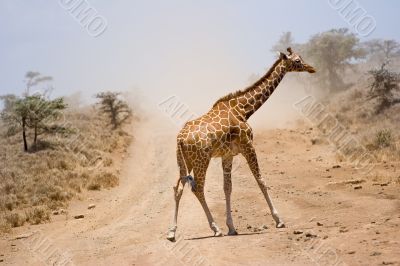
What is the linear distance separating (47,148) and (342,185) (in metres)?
14.5

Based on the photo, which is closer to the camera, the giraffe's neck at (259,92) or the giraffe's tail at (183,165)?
the giraffe's tail at (183,165)

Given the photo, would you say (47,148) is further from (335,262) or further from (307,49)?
(307,49)

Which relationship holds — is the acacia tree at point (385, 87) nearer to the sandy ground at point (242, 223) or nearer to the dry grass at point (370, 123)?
the dry grass at point (370, 123)

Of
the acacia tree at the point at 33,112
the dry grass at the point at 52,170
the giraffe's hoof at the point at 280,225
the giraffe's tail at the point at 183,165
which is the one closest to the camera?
the giraffe's tail at the point at 183,165

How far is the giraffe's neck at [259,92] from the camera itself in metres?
11.5

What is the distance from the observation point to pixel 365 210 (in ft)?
35.2

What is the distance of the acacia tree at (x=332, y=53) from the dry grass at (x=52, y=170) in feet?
84.6

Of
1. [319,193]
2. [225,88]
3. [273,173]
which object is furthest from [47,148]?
[225,88]

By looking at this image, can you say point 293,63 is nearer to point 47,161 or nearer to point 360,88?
point 47,161

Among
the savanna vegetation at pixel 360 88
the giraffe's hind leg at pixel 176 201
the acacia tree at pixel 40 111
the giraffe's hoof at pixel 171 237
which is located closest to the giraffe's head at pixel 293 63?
the giraffe's hind leg at pixel 176 201

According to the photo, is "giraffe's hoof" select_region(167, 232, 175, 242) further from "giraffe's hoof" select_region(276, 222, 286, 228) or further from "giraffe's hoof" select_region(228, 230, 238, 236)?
"giraffe's hoof" select_region(276, 222, 286, 228)

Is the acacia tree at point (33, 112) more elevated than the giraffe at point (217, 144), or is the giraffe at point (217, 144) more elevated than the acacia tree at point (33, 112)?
the acacia tree at point (33, 112)

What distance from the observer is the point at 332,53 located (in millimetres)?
47781

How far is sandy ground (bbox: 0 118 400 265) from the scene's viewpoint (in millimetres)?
8305
